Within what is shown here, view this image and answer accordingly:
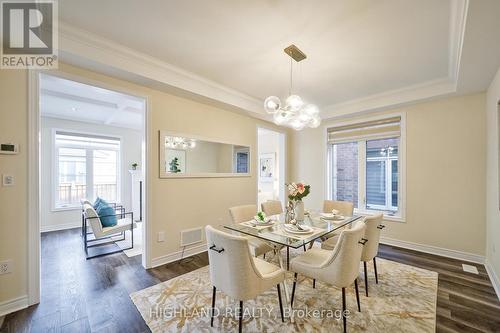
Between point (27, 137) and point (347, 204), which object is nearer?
point (27, 137)

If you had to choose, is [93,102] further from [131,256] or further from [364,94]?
[364,94]

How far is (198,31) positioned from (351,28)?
150 centimetres

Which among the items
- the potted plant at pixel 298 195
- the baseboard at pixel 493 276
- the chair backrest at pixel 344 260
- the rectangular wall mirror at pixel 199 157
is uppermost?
the rectangular wall mirror at pixel 199 157

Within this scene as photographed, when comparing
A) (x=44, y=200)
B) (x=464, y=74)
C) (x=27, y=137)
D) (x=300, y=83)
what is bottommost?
(x=44, y=200)

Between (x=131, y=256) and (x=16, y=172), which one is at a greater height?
(x=16, y=172)

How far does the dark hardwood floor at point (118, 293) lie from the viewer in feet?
5.84

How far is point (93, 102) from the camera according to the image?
3914 millimetres

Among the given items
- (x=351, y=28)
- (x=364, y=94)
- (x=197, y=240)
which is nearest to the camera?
(x=351, y=28)

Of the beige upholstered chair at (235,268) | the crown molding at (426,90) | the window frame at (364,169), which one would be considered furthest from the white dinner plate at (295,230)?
the window frame at (364,169)

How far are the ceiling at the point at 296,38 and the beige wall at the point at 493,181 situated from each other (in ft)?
0.97

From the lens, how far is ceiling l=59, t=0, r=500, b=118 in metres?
1.73

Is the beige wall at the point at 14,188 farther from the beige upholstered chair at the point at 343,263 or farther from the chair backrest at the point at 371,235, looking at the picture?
the chair backrest at the point at 371,235

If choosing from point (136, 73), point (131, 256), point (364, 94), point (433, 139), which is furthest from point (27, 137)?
point (433, 139)

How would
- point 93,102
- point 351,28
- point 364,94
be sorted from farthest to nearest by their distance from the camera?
1. point 93,102
2. point 364,94
3. point 351,28
